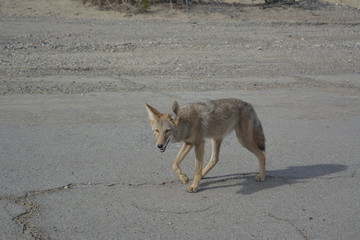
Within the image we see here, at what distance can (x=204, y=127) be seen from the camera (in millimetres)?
5945

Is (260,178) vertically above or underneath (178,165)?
underneath

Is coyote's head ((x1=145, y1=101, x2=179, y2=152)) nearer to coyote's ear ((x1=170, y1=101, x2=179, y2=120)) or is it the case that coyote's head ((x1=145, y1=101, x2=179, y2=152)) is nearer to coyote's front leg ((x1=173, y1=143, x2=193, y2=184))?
coyote's ear ((x1=170, y1=101, x2=179, y2=120))

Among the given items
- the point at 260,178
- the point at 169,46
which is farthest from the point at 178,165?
the point at 169,46

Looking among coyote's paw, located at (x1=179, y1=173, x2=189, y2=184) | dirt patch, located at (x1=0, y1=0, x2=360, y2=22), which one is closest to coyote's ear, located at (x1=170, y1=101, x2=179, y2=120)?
coyote's paw, located at (x1=179, y1=173, x2=189, y2=184)

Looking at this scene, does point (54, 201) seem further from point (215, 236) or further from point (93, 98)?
point (93, 98)

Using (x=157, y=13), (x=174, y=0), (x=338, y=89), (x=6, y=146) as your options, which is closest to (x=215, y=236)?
(x=6, y=146)

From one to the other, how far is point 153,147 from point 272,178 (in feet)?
5.84

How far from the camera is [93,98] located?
364 inches

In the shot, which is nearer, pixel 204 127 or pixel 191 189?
pixel 191 189

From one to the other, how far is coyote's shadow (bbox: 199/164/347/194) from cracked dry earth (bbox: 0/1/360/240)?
0.08 feet

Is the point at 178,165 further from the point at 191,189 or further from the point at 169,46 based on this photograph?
the point at 169,46

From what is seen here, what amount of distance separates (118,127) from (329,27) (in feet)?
55.9

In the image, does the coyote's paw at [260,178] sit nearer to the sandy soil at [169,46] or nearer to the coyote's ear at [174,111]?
the coyote's ear at [174,111]

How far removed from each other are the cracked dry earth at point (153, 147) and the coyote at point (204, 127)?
0.71ft
